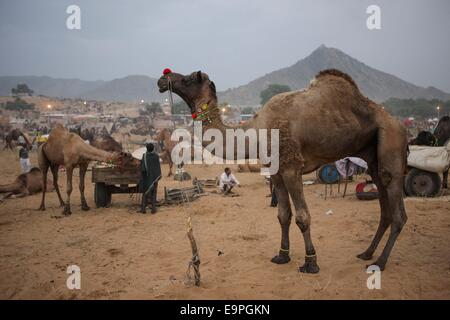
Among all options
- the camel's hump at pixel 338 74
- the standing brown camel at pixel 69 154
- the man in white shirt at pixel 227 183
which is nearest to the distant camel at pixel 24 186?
the standing brown camel at pixel 69 154

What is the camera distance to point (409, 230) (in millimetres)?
6727

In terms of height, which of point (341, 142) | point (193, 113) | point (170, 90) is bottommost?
point (341, 142)

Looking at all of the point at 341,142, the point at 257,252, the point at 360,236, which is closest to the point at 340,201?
the point at 360,236

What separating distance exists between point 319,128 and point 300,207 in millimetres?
1163

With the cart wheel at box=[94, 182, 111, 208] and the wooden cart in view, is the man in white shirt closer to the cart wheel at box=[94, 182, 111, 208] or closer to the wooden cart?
the wooden cart

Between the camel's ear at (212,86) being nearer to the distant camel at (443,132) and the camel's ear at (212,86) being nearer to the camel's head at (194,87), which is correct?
the camel's head at (194,87)

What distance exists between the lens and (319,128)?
462 cm

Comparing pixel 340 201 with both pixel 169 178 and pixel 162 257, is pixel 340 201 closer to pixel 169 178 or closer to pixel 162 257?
pixel 162 257

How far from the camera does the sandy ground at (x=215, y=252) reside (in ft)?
14.4

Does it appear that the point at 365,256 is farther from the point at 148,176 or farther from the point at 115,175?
the point at 115,175

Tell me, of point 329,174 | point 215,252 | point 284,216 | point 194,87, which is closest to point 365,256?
point 284,216

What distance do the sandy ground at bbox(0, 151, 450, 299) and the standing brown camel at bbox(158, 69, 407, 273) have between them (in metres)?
0.58
